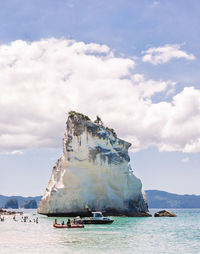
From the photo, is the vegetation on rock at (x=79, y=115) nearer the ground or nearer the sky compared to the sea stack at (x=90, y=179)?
nearer the sky

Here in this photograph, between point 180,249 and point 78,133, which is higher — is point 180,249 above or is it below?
below

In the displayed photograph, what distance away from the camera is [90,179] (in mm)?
79312

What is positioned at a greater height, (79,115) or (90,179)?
(79,115)

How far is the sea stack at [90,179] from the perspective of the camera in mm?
77750

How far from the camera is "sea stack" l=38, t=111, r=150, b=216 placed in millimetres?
77750

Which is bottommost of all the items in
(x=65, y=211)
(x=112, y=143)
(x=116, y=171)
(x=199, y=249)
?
(x=199, y=249)

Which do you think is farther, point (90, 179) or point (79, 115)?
point (79, 115)

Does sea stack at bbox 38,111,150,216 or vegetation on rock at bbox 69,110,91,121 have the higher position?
vegetation on rock at bbox 69,110,91,121

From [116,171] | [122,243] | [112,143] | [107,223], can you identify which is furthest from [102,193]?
[122,243]

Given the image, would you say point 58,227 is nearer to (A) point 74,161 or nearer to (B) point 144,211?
(A) point 74,161

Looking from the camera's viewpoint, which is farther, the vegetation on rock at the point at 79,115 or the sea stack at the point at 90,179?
the vegetation on rock at the point at 79,115

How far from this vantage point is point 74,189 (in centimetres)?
7800

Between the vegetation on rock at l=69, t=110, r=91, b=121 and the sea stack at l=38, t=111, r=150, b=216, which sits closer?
the sea stack at l=38, t=111, r=150, b=216

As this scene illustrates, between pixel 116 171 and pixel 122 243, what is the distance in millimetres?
44856
